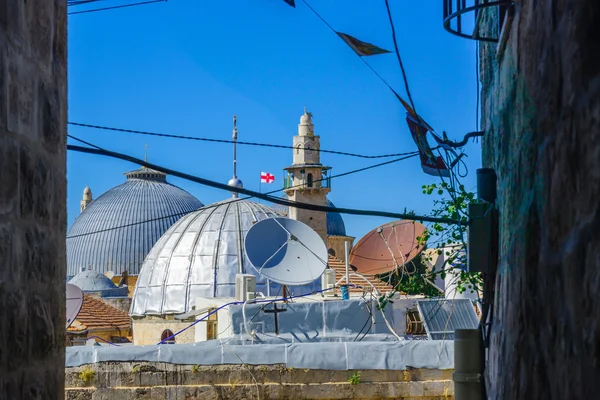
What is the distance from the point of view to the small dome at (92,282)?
6238cm

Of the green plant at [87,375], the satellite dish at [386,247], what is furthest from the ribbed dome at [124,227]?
the green plant at [87,375]

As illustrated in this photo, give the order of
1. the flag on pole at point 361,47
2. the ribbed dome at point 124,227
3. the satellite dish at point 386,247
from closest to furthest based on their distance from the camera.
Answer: the flag on pole at point 361,47 → the satellite dish at point 386,247 → the ribbed dome at point 124,227

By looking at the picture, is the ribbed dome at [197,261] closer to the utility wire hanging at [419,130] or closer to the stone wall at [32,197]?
the utility wire hanging at [419,130]

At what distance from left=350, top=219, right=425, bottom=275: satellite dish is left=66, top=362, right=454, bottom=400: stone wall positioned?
6.32 meters

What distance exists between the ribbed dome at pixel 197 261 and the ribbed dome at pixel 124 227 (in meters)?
32.1

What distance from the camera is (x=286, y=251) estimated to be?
76.6ft

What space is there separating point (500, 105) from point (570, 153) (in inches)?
105

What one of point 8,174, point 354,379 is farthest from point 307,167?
point 8,174

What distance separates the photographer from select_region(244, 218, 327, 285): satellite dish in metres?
22.4

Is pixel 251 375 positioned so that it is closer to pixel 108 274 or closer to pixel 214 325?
pixel 214 325

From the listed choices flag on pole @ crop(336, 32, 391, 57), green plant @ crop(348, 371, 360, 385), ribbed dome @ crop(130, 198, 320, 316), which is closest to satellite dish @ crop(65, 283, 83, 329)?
green plant @ crop(348, 371, 360, 385)

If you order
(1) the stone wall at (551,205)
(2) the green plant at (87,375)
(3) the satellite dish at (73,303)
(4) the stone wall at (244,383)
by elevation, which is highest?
(1) the stone wall at (551,205)

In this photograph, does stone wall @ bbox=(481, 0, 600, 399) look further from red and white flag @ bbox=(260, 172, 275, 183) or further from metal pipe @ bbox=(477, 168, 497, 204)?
red and white flag @ bbox=(260, 172, 275, 183)

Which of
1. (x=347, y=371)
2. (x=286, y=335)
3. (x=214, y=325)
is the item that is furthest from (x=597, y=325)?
(x=214, y=325)
